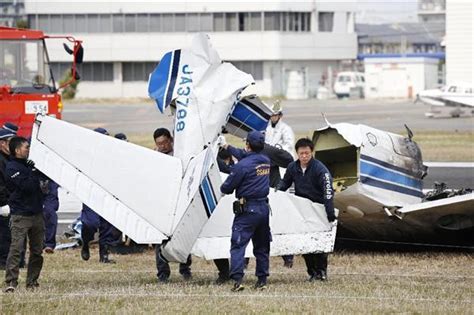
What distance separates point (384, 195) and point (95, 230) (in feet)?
13.9

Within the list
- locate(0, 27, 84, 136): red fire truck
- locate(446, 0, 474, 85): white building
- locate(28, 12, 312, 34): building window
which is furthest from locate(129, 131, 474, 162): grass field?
locate(28, 12, 312, 34): building window

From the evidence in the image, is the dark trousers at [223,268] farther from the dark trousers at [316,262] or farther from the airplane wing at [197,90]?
the airplane wing at [197,90]

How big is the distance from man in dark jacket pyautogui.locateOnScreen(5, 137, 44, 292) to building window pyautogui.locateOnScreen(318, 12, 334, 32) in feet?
260

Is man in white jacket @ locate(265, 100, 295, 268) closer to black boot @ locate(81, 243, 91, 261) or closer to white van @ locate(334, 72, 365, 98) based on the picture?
black boot @ locate(81, 243, 91, 261)

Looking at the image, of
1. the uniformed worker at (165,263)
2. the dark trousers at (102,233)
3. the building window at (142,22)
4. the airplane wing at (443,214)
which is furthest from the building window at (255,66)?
the uniformed worker at (165,263)

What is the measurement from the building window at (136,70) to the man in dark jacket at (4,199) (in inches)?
2958

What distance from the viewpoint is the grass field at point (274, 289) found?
35.3 ft

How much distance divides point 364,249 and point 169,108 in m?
4.73

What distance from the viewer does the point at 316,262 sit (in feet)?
42.4

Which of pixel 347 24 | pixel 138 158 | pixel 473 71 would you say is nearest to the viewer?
pixel 138 158

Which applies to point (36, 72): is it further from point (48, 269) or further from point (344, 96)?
point (344, 96)

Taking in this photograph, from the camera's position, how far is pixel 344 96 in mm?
86312

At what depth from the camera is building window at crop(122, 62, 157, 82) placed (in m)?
89.6

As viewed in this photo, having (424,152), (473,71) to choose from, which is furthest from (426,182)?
(473,71)
